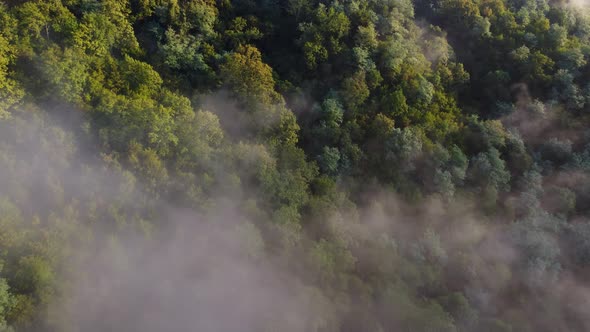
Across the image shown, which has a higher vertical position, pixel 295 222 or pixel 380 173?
pixel 380 173

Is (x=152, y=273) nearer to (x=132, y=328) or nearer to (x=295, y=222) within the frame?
(x=132, y=328)

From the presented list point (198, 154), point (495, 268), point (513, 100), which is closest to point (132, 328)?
point (198, 154)

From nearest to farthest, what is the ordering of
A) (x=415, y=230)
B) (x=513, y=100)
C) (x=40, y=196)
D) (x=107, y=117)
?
(x=40, y=196)
(x=107, y=117)
(x=415, y=230)
(x=513, y=100)

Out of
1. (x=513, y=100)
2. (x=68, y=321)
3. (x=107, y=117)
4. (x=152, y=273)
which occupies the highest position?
(x=513, y=100)

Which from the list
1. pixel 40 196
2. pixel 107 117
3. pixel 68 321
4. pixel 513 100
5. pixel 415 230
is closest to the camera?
pixel 68 321

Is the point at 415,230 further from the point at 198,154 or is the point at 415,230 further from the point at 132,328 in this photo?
the point at 132,328

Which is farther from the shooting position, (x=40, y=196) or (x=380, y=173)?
(x=380, y=173)

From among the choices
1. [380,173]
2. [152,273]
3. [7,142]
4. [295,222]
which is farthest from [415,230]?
[7,142]
